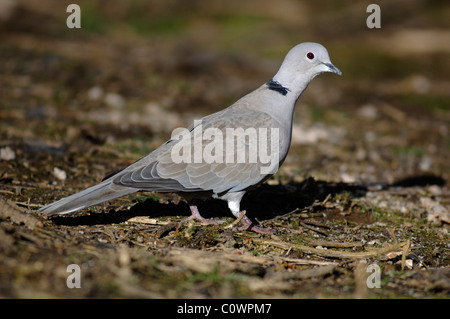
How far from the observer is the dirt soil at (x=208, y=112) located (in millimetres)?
3305

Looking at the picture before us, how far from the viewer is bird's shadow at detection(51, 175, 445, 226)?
13.9ft

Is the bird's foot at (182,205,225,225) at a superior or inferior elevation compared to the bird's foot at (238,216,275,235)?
superior

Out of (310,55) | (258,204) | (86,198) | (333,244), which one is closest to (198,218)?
(258,204)

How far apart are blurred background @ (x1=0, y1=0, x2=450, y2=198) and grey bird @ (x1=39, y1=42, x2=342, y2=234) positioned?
1141 mm

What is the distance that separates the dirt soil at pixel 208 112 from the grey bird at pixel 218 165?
297 mm

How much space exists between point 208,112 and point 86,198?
15.4 ft

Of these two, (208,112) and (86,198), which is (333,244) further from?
(208,112)

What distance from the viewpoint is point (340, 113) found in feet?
28.3

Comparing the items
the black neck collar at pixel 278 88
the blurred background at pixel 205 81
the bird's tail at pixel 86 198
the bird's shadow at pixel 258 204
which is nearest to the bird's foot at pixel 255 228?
the bird's shadow at pixel 258 204

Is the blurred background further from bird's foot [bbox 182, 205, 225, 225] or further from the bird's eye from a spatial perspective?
the bird's eye

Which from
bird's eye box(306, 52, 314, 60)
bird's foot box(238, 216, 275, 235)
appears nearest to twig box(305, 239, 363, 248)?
bird's foot box(238, 216, 275, 235)

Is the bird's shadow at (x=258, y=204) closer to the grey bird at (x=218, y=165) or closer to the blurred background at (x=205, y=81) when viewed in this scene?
the grey bird at (x=218, y=165)
